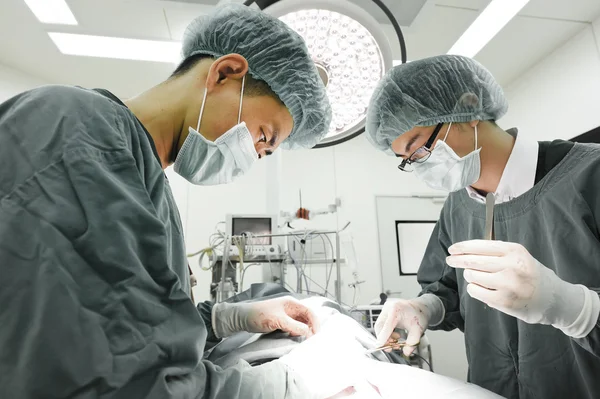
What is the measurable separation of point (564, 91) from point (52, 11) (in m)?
3.44

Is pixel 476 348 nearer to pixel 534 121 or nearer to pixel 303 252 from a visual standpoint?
pixel 303 252

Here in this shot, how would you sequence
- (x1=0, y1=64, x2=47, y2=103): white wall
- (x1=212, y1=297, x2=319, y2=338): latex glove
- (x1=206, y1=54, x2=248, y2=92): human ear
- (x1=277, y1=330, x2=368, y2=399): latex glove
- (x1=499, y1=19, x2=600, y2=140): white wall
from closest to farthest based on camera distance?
(x1=277, y1=330, x2=368, y2=399): latex glove
(x1=206, y1=54, x2=248, y2=92): human ear
(x1=212, y1=297, x2=319, y2=338): latex glove
(x1=499, y1=19, x2=600, y2=140): white wall
(x1=0, y1=64, x2=47, y2=103): white wall

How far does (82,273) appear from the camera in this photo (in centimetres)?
41

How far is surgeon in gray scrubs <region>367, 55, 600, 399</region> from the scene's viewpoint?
2.58ft

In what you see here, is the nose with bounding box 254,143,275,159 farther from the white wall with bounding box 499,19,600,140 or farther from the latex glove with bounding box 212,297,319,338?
the white wall with bounding box 499,19,600,140

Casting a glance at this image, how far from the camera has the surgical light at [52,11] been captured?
2.09 m

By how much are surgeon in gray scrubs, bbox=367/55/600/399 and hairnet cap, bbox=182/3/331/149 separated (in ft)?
0.87

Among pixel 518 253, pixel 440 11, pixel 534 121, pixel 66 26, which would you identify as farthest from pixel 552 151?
pixel 66 26

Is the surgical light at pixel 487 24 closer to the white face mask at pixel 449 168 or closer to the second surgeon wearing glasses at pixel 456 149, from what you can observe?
the second surgeon wearing glasses at pixel 456 149

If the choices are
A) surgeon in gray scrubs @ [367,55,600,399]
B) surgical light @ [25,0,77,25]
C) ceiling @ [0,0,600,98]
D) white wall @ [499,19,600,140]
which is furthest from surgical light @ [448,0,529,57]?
surgical light @ [25,0,77,25]

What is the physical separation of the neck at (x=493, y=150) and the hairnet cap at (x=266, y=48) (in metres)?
0.56

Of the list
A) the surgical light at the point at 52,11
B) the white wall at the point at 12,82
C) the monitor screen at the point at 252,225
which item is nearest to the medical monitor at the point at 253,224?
the monitor screen at the point at 252,225

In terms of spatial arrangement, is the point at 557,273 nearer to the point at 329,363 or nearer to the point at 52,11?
→ the point at 329,363

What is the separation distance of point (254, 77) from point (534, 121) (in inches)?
113
